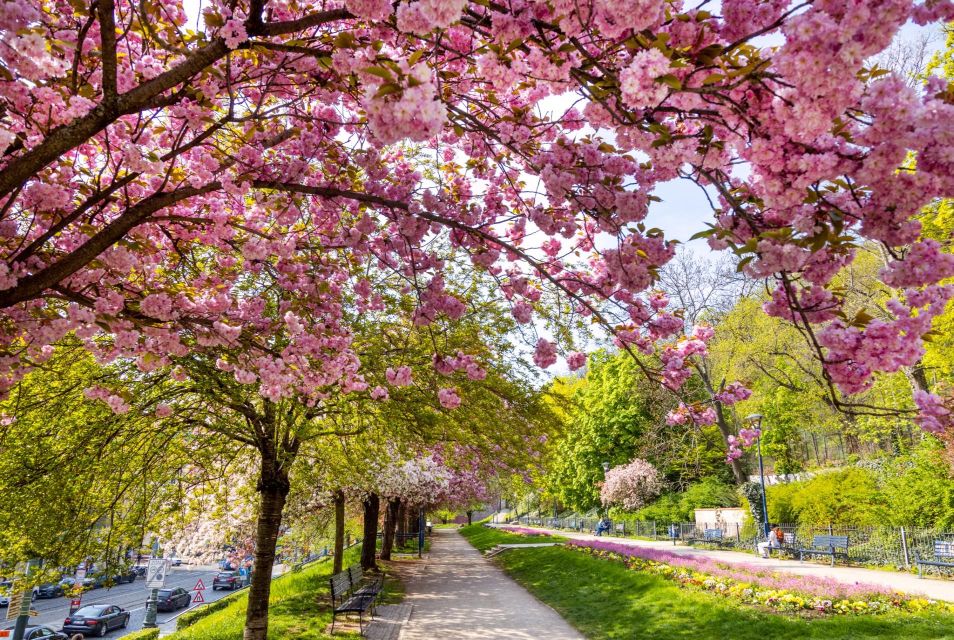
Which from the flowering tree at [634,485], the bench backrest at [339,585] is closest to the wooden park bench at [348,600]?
the bench backrest at [339,585]

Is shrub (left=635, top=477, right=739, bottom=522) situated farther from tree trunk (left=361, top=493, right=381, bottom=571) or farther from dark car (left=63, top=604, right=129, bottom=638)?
dark car (left=63, top=604, right=129, bottom=638)

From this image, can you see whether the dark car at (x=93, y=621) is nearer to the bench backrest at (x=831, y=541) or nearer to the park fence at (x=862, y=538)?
the park fence at (x=862, y=538)

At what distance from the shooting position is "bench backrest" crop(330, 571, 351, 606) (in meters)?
11.0

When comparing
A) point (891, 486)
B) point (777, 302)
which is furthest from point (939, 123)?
point (891, 486)

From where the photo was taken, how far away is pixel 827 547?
17.4 m

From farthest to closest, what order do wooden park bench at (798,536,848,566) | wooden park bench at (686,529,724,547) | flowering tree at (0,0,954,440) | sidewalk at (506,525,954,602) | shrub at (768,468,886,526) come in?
1. wooden park bench at (686,529,724,547)
2. shrub at (768,468,886,526)
3. wooden park bench at (798,536,848,566)
4. sidewalk at (506,525,954,602)
5. flowering tree at (0,0,954,440)

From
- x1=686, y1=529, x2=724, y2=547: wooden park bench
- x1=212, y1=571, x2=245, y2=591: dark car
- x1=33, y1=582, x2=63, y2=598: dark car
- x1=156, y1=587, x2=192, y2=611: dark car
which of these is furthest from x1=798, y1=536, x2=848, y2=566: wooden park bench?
x1=33, y1=582, x2=63, y2=598: dark car

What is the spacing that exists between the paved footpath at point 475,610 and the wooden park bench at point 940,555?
30.8 feet

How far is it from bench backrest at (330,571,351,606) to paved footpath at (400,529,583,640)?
1518mm

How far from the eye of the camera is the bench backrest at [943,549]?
556 inches

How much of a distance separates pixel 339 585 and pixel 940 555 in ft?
48.0

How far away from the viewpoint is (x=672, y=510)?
31.7 metres

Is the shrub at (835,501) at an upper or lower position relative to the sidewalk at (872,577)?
upper

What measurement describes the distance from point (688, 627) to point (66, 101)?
33.8 ft
